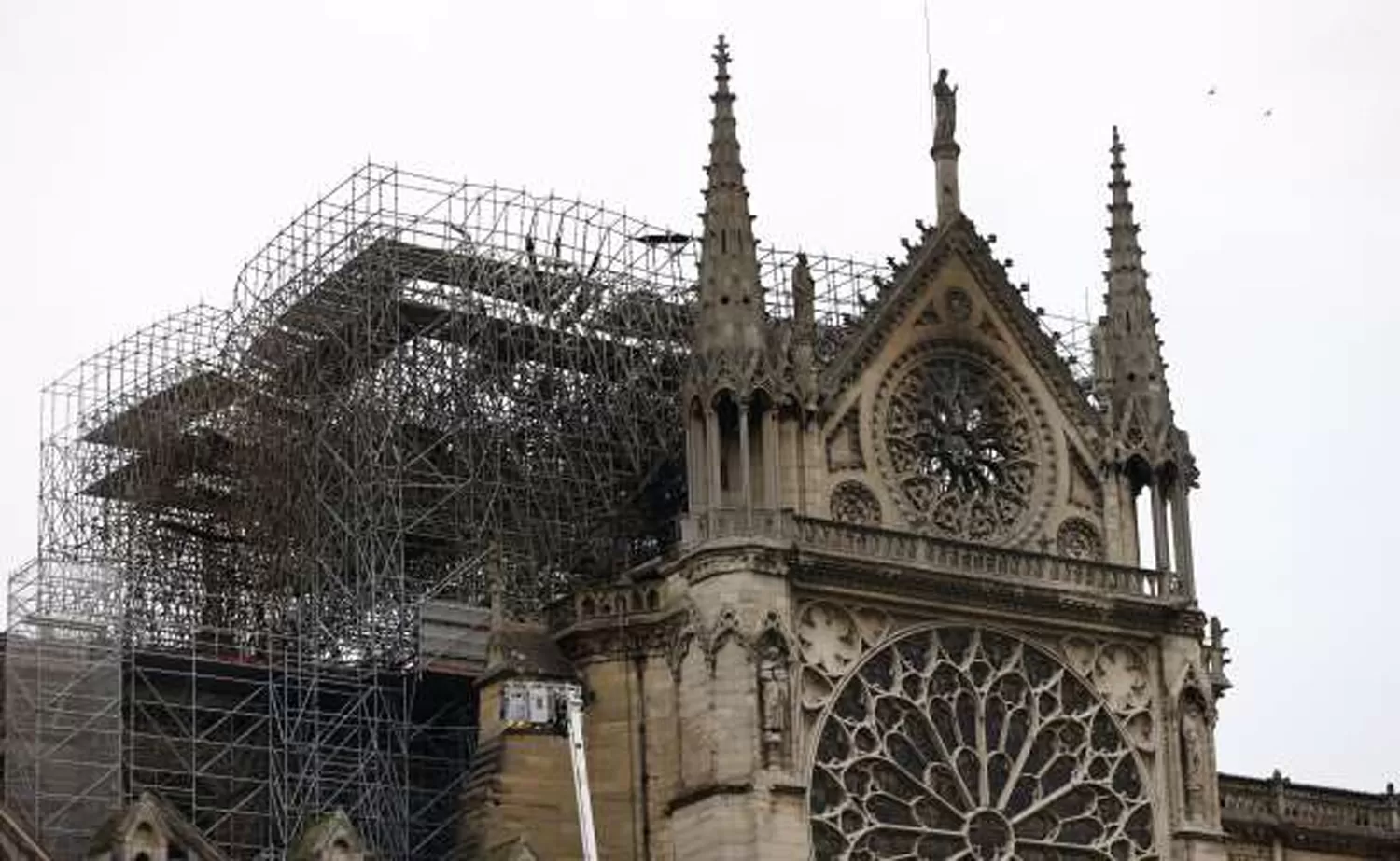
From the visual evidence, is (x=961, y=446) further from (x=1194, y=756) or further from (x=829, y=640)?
(x=1194, y=756)

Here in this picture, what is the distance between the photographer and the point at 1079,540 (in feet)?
182

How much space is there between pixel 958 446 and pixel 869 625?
3.98 m

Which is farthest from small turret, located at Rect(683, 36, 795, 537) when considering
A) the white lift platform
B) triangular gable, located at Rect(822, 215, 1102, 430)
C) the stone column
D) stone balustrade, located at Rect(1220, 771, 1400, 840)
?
stone balustrade, located at Rect(1220, 771, 1400, 840)

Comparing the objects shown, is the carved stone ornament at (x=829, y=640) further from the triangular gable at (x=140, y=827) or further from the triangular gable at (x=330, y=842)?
the triangular gable at (x=140, y=827)

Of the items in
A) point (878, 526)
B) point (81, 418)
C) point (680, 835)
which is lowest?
point (680, 835)

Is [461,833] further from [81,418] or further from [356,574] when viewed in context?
[81,418]

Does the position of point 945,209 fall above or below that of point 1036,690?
above

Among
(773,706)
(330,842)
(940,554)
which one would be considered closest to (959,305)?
(940,554)

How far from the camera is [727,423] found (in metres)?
52.5

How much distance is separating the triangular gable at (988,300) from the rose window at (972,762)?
4.53 meters

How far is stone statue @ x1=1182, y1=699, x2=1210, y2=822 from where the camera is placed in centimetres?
5441

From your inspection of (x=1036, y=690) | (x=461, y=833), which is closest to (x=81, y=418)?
(x=461, y=833)

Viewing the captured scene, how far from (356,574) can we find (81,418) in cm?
918

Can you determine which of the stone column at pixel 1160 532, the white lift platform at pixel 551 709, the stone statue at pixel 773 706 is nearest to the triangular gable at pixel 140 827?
the white lift platform at pixel 551 709
